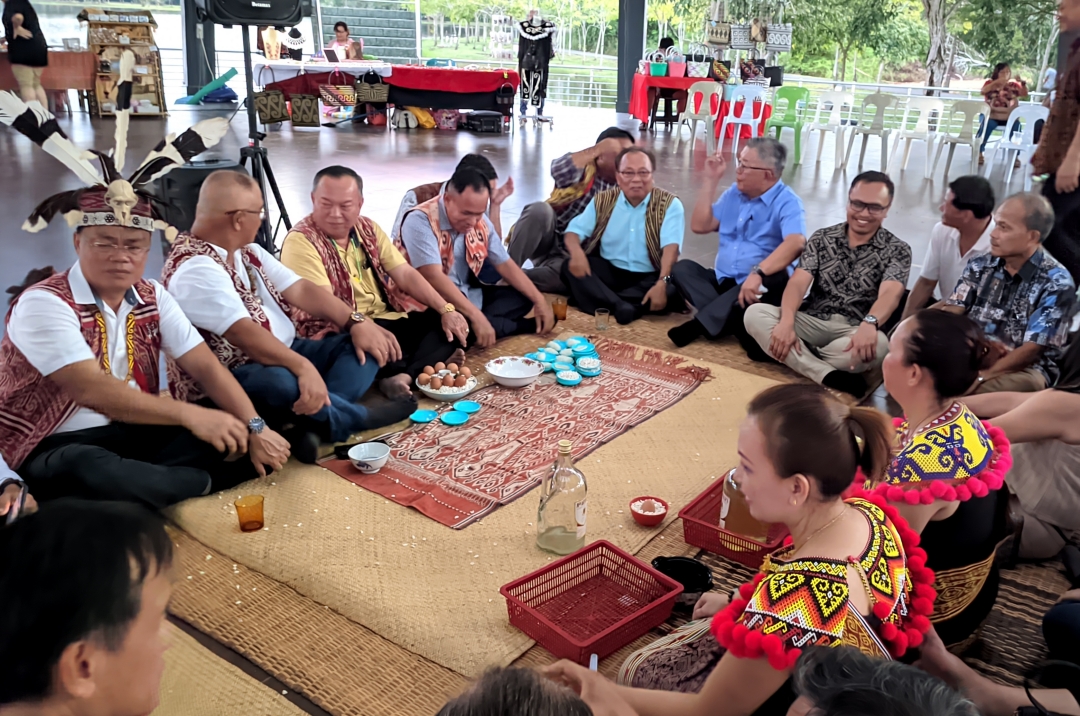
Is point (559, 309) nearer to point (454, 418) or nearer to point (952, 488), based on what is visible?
point (454, 418)

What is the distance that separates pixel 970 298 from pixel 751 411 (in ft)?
7.42

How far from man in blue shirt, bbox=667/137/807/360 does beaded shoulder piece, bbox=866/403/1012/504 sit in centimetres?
203

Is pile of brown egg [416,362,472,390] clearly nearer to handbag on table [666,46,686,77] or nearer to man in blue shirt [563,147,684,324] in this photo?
man in blue shirt [563,147,684,324]

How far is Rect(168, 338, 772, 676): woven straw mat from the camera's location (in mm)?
1990

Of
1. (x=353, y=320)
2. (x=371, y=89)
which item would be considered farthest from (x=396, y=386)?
(x=371, y=89)

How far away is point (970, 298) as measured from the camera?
322 centimetres

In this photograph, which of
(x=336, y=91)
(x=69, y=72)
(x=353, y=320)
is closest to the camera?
(x=353, y=320)

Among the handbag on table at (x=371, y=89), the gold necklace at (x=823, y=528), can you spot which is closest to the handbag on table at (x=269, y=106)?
the handbag on table at (x=371, y=89)

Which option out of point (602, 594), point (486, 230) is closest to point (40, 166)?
point (486, 230)

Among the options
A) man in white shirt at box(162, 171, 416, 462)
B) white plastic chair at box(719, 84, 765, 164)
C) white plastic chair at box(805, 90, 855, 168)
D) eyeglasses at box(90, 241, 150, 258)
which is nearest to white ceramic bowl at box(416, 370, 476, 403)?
man in white shirt at box(162, 171, 416, 462)

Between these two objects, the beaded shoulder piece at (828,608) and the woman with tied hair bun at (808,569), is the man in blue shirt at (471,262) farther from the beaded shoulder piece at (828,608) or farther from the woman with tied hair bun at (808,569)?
the beaded shoulder piece at (828,608)

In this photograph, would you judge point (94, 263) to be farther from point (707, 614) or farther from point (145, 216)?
point (707, 614)

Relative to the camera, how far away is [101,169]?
2.32 metres

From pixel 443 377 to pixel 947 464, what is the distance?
2.01m
